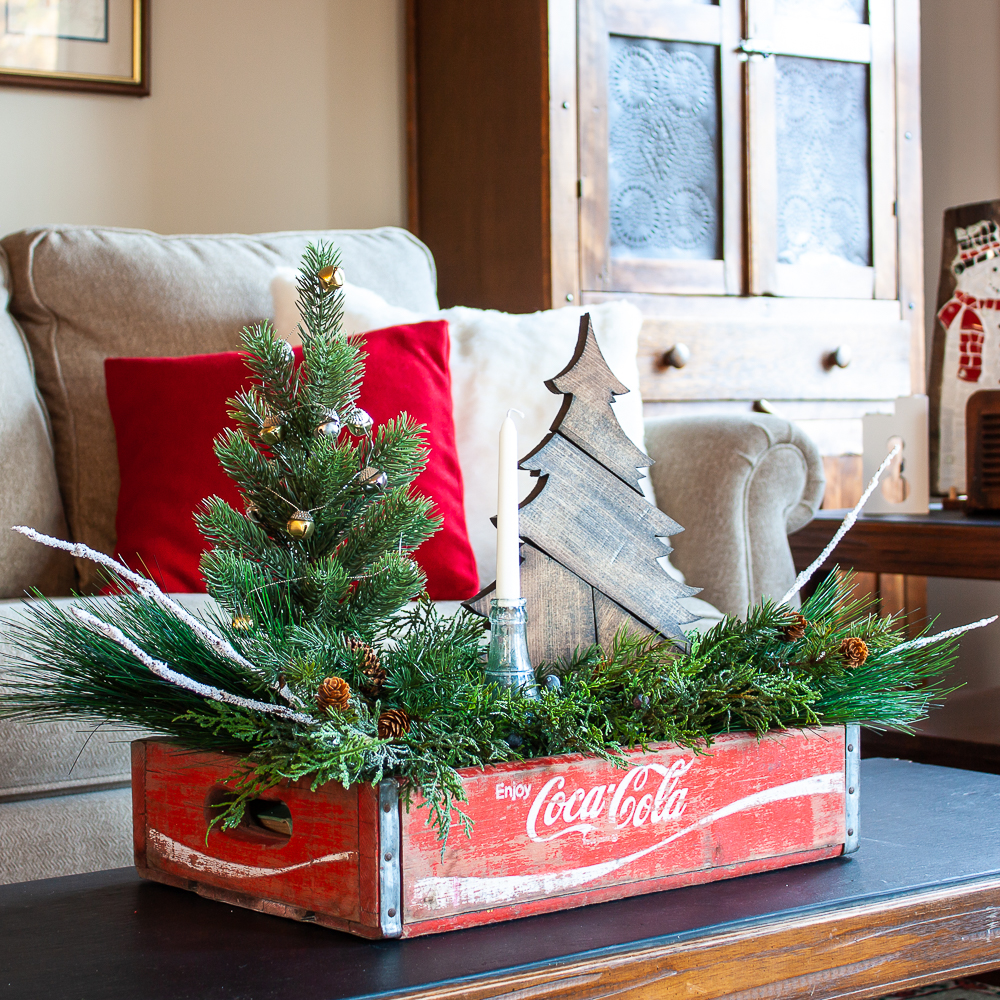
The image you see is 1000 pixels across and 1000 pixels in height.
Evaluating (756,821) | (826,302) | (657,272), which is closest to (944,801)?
(756,821)

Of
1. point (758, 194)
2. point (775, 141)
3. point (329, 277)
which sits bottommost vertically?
point (329, 277)

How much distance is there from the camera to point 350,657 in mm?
598

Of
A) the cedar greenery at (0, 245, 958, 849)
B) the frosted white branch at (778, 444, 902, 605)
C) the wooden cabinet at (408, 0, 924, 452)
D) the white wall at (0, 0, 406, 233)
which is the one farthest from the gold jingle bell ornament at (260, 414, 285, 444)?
the white wall at (0, 0, 406, 233)

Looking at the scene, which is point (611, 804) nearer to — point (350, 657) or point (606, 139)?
point (350, 657)

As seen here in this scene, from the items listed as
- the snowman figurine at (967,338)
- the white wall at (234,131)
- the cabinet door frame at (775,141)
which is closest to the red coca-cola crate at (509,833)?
the snowman figurine at (967,338)

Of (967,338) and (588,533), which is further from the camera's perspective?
(967,338)

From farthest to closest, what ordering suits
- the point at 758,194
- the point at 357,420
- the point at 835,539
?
the point at 758,194 < the point at 835,539 < the point at 357,420

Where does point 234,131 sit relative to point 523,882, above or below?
above

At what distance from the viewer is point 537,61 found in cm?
224

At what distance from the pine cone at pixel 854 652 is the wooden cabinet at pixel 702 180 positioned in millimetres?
1633

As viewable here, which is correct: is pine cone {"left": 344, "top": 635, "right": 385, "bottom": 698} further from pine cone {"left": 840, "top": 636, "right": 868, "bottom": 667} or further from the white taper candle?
pine cone {"left": 840, "top": 636, "right": 868, "bottom": 667}

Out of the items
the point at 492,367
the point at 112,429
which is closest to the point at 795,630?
the point at 492,367

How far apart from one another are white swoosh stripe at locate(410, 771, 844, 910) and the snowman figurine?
132 cm

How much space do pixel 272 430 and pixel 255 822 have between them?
0.72 feet
